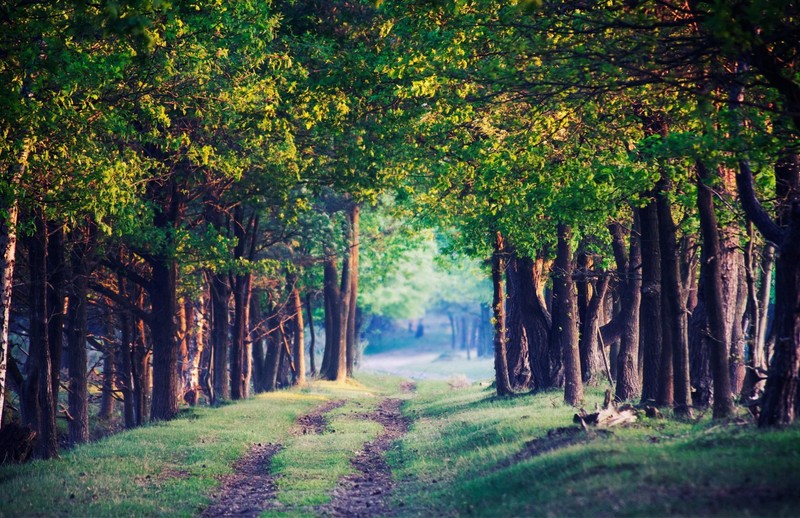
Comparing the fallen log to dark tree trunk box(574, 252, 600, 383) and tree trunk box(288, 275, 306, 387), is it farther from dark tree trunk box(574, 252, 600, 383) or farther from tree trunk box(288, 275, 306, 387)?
tree trunk box(288, 275, 306, 387)

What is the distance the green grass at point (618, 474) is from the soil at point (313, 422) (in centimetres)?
660

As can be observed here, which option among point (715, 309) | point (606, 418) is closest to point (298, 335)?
point (606, 418)

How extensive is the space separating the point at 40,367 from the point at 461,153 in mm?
11247

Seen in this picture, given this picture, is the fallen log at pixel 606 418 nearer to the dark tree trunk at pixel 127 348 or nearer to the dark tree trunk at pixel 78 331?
the dark tree trunk at pixel 78 331

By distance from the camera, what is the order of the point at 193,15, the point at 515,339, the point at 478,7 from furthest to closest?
the point at 515,339
the point at 193,15
the point at 478,7

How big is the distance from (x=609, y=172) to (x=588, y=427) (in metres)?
4.87

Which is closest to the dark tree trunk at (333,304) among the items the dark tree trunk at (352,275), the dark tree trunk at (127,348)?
the dark tree trunk at (352,275)

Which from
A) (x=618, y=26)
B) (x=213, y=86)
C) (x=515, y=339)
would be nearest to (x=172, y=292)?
(x=213, y=86)

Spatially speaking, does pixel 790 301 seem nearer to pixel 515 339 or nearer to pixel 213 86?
pixel 213 86

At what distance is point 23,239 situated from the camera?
70.0ft

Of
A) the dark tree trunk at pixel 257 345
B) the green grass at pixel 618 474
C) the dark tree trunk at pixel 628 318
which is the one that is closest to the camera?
the green grass at pixel 618 474

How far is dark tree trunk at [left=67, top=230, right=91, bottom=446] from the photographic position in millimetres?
24781

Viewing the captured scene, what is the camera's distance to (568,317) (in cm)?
2544

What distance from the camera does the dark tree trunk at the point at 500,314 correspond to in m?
30.5
